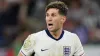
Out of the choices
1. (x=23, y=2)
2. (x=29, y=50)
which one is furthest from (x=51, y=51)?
(x=23, y=2)

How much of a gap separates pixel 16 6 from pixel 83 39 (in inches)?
69.3

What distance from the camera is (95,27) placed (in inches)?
412

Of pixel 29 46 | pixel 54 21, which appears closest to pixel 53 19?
pixel 54 21

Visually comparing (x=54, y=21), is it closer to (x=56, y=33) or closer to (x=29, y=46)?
(x=56, y=33)

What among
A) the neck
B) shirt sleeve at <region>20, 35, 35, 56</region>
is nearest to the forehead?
the neck

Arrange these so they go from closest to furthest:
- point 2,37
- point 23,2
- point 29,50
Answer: point 29,50, point 2,37, point 23,2

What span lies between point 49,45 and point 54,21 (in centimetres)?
31

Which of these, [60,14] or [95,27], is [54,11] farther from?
[95,27]

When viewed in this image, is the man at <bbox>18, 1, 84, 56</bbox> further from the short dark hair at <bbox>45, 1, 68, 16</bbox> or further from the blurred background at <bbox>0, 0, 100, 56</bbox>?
the blurred background at <bbox>0, 0, 100, 56</bbox>

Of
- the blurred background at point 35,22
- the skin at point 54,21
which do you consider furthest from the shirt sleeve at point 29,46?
the blurred background at point 35,22

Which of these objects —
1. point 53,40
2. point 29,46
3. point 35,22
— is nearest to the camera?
point 29,46

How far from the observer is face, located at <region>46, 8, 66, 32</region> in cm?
539

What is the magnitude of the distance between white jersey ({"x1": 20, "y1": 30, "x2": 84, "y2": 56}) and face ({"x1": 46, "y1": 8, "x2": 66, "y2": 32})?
0.48 ft

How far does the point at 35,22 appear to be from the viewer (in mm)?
10367
